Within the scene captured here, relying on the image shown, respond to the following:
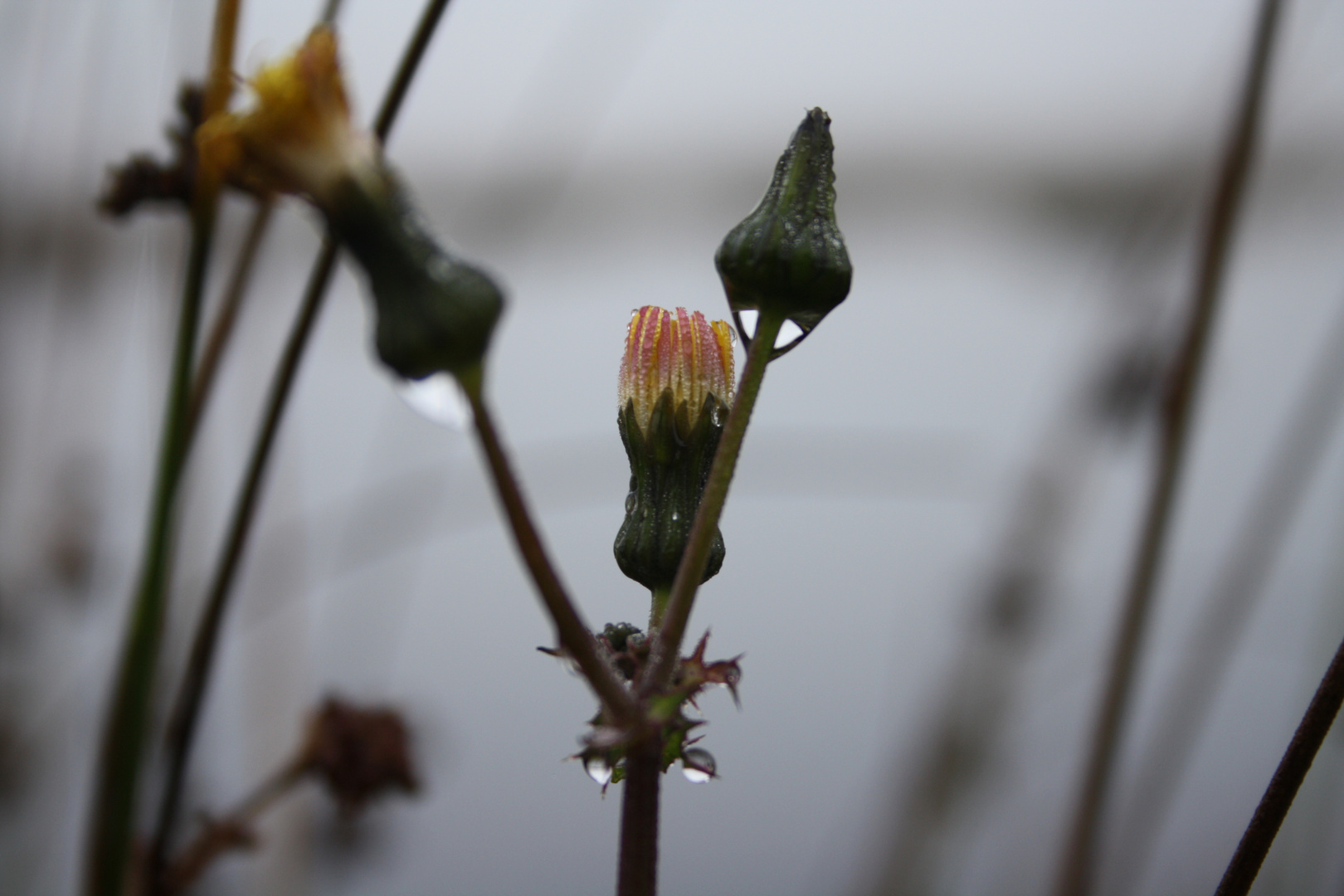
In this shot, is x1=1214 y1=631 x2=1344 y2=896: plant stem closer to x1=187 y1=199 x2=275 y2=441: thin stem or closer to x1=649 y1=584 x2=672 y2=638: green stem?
x1=649 y1=584 x2=672 y2=638: green stem

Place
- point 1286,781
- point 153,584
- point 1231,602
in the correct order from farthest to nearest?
point 1231,602 < point 153,584 < point 1286,781

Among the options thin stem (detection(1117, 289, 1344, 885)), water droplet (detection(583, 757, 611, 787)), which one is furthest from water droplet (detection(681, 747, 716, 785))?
thin stem (detection(1117, 289, 1344, 885))

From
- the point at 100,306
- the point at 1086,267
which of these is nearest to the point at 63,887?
the point at 100,306

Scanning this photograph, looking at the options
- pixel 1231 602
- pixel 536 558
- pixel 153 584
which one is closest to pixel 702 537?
pixel 536 558

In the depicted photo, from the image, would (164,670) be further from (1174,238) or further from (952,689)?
(1174,238)

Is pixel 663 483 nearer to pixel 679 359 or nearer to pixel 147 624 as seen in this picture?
pixel 679 359

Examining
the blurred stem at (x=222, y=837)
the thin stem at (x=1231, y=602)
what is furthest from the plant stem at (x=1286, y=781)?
the thin stem at (x=1231, y=602)
